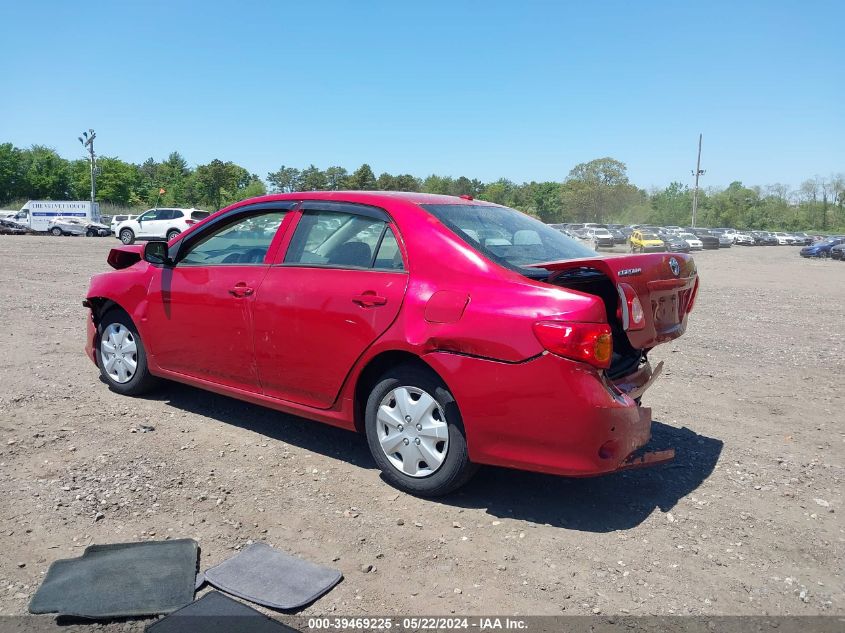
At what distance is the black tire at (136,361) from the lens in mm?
5406

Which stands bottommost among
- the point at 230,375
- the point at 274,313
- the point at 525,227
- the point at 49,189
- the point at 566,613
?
the point at 566,613

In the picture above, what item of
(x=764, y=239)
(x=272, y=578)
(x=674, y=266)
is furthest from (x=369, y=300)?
(x=764, y=239)

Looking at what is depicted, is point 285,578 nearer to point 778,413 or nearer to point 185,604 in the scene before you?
point 185,604

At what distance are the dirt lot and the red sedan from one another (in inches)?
14.0

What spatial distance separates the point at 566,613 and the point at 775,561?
121 centimetres

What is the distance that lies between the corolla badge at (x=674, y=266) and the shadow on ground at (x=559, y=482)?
1.30m

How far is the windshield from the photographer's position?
155 inches

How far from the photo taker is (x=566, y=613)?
2.87m

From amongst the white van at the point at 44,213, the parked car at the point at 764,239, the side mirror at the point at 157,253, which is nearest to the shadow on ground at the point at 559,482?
the side mirror at the point at 157,253

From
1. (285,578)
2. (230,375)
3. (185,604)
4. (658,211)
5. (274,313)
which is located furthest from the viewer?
(658,211)

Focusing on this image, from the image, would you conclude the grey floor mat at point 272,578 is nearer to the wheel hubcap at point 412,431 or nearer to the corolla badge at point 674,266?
the wheel hubcap at point 412,431

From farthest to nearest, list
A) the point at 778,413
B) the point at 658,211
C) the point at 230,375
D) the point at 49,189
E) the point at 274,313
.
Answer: the point at 658,211, the point at 49,189, the point at 778,413, the point at 230,375, the point at 274,313

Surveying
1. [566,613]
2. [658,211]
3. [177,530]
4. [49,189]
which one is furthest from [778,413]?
[658,211]

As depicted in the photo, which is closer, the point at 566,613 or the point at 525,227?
the point at 566,613
